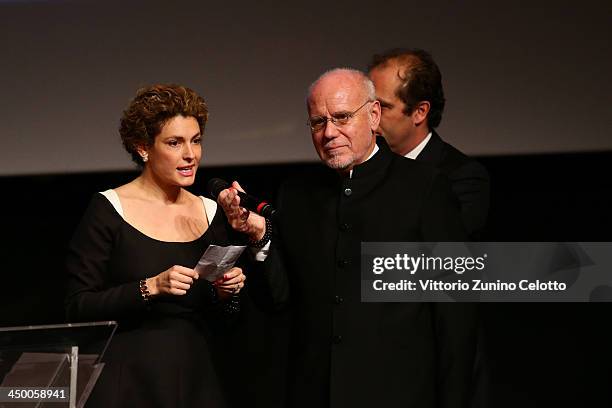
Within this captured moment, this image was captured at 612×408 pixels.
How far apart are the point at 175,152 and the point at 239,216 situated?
39 cm

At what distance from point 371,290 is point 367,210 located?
0.72ft

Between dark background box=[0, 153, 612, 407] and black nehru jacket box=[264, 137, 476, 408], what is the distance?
158 cm

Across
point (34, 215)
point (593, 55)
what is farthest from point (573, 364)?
point (34, 215)

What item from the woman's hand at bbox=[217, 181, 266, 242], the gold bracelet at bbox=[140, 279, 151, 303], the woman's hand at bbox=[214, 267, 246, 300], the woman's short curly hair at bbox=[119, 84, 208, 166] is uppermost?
the woman's short curly hair at bbox=[119, 84, 208, 166]

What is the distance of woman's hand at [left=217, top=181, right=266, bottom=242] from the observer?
2.42 meters

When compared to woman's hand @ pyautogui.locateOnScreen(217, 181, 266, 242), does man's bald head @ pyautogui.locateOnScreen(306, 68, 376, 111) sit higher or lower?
higher

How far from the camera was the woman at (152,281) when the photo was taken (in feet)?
8.54

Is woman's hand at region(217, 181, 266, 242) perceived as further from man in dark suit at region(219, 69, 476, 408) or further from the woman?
the woman

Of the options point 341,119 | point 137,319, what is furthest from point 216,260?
point 341,119

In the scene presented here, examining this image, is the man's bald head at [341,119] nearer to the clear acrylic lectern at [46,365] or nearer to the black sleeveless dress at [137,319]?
the black sleeveless dress at [137,319]

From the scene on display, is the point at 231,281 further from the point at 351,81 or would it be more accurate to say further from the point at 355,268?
the point at 351,81

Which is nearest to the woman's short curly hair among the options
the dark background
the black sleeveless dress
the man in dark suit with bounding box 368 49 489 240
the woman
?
the woman

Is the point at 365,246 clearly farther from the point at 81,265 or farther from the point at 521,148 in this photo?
the point at 521,148

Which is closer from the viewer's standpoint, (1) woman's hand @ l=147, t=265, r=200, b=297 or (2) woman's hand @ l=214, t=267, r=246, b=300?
(1) woman's hand @ l=147, t=265, r=200, b=297
